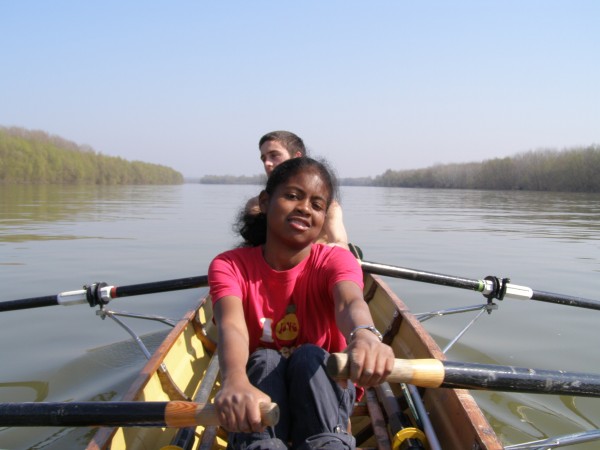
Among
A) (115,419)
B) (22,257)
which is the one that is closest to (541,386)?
(115,419)

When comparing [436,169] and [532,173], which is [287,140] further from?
[436,169]

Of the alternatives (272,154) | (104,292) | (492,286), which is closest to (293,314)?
(272,154)

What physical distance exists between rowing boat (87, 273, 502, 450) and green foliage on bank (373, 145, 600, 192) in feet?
144

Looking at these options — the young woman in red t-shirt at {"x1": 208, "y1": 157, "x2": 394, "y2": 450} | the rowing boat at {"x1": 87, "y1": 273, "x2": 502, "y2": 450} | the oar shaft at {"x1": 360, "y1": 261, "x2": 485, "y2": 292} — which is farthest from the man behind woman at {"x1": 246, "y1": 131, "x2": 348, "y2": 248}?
the young woman in red t-shirt at {"x1": 208, "y1": 157, "x2": 394, "y2": 450}

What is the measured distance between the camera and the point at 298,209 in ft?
7.47

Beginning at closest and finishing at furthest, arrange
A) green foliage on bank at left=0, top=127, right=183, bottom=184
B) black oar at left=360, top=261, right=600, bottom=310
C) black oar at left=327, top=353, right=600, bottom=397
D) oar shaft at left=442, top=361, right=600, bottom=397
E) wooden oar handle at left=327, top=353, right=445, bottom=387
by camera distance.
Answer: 1. wooden oar handle at left=327, top=353, right=445, bottom=387
2. black oar at left=327, top=353, right=600, bottom=397
3. oar shaft at left=442, top=361, right=600, bottom=397
4. black oar at left=360, top=261, right=600, bottom=310
5. green foliage on bank at left=0, top=127, right=183, bottom=184

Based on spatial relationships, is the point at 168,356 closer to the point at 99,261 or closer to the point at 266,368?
the point at 266,368

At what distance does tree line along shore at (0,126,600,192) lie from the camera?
140 ft

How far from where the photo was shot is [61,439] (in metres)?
3.23

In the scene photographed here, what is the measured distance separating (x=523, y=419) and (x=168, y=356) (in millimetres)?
2548

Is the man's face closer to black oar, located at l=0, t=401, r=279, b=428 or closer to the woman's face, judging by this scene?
the woman's face

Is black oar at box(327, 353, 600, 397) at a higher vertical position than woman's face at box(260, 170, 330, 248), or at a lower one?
lower

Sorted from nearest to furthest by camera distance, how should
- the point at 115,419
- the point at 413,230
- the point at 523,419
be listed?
the point at 115,419 < the point at 523,419 < the point at 413,230

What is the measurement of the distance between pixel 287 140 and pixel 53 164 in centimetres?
5657
